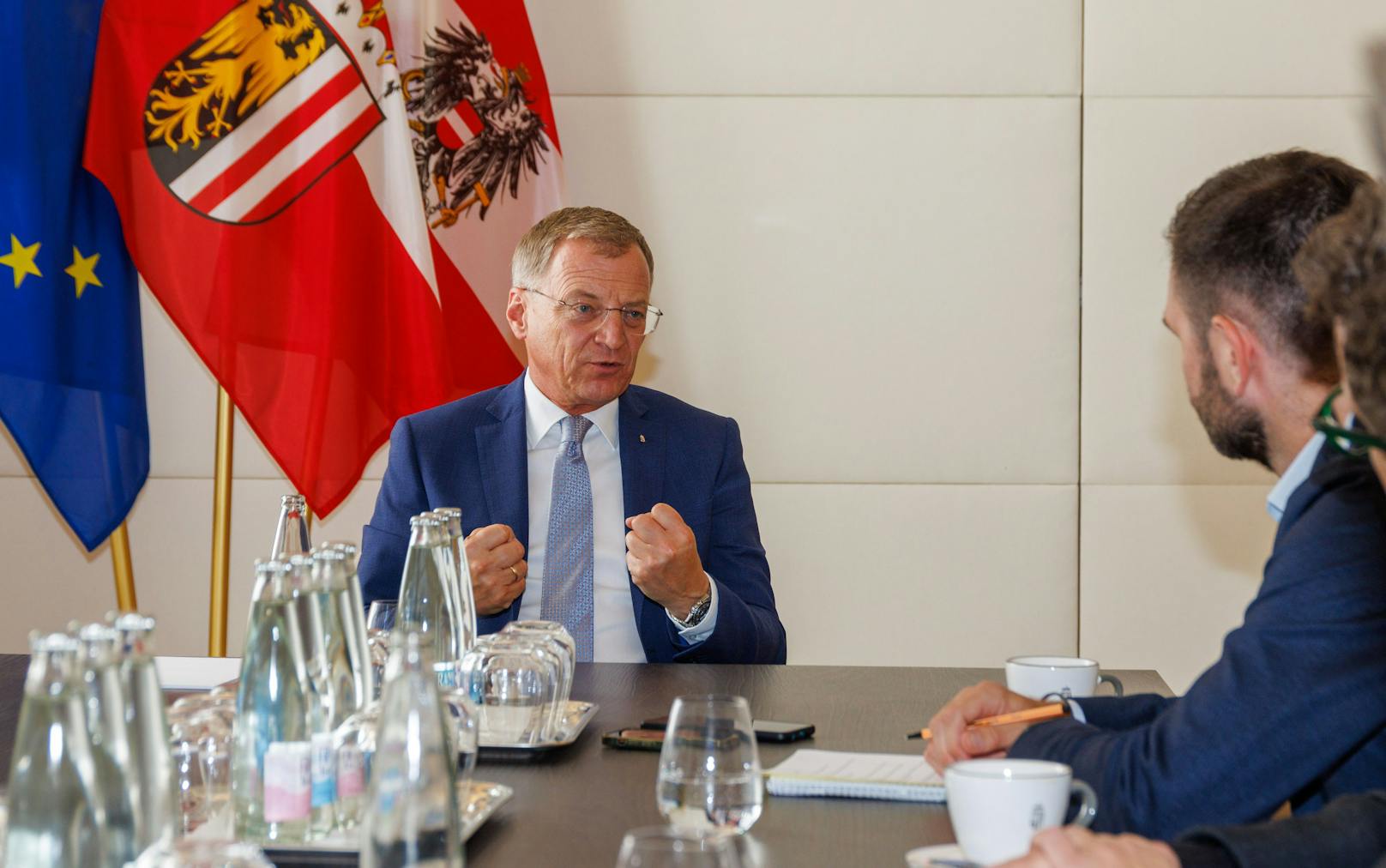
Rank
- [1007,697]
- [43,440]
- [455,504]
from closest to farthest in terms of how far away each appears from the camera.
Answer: [1007,697] < [455,504] < [43,440]

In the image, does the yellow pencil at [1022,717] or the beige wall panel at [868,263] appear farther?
the beige wall panel at [868,263]

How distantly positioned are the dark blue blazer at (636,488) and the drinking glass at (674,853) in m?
1.73

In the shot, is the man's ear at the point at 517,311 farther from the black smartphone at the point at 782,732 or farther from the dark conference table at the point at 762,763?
the black smartphone at the point at 782,732

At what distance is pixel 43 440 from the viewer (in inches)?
120

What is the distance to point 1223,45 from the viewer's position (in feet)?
11.5

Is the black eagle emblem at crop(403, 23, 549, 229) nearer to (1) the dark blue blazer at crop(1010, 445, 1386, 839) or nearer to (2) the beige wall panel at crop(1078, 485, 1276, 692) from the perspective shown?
(2) the beige wall panel at crop(1078, 485, 1276, 692)

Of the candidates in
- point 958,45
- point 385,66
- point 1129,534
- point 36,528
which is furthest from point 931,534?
point 36,528

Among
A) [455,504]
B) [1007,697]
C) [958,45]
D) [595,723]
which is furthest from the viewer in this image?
[958,45]

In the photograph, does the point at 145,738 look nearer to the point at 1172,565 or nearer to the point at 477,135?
the point at 477,135

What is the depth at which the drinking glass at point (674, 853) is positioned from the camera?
77 centimetres

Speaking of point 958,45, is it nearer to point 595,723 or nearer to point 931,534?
point 931,534

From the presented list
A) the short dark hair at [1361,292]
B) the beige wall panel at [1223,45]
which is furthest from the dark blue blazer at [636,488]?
the short dark hair at [1361,292]

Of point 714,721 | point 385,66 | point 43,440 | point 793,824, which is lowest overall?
point 793,824

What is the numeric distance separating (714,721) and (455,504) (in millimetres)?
1542
